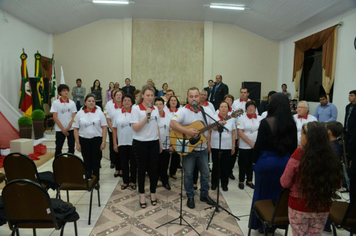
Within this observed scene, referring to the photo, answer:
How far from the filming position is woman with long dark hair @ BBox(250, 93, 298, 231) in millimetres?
2373

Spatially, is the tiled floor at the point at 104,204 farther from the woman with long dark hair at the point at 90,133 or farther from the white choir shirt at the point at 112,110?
the white choir shirt at the point at 112,110

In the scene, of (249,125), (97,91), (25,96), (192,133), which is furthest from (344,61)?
(25,96)

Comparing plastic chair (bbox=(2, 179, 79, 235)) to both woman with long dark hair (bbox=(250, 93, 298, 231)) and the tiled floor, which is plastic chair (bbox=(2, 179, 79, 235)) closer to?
the tiled floor

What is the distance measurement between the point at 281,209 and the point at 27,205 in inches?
83.0

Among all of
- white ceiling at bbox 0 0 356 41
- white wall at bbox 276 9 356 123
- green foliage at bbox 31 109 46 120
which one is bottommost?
green foliage at bbox 31 109 46 120

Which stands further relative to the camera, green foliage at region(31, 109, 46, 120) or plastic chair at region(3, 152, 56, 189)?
green foliage at region(31, 109, 46, 120)

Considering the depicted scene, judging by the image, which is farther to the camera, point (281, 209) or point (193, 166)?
point (193, 166)

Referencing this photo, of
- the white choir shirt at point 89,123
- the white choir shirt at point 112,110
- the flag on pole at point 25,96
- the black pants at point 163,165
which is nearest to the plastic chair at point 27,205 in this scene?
the white choir shirt at point 89,123

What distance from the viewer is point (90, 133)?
155 inches

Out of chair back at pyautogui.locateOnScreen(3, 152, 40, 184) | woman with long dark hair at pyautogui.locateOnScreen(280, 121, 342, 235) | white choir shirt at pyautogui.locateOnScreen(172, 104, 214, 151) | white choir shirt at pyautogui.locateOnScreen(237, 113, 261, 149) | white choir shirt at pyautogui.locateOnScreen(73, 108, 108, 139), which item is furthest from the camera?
white choir shirt at pyautogui.locateOnScreen(237, 113, 261, 149)

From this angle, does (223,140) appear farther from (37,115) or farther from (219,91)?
(37,115)

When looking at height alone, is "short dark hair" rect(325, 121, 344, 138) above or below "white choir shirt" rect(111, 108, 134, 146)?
above

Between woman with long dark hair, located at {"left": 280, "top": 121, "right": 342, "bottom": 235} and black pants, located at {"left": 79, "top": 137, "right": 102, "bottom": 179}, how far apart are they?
115 inches

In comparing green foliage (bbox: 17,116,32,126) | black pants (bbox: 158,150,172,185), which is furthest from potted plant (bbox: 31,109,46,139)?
black pants (bbox: 158,150,172,185)
